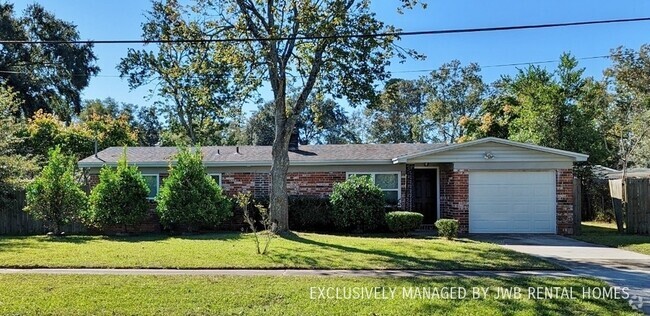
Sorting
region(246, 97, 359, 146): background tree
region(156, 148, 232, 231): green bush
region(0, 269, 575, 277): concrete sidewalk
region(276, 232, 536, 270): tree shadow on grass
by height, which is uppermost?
region(246, 97, 359, 146): background tree

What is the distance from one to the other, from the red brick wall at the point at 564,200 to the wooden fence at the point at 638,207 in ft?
5.25

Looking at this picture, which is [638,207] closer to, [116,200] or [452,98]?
[116,200]

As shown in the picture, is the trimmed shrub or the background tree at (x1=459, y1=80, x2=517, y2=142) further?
the background tree at (x1=459, y1=80, x2=517, y2=142)

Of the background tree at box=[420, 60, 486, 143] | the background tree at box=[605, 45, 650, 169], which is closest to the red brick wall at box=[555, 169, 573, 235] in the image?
the background tree at box=[605, 45, 650, 169]

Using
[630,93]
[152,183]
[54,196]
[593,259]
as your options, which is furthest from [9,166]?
[630,93]

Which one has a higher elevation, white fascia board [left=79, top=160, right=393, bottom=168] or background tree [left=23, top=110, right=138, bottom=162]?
background tree [left=23, top=110, right=138, bottom=162]

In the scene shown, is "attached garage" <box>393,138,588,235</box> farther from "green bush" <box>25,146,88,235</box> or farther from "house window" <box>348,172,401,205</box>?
"green bush" <box>25,146,88,235</box>

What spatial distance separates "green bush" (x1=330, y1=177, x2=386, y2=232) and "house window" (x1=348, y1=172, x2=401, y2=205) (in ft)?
5.59

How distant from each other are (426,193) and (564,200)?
4.73 meters

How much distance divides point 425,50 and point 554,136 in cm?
874

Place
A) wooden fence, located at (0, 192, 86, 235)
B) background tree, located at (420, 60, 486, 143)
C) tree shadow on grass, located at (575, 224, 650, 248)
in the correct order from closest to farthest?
tree shadow on grass, located at (575, 224, 650, 248) < wooden fence, located at (0, 192, 86, 235) < background tree, located at (420, 60, 486, 143)

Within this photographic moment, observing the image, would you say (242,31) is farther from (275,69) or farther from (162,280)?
(162,280)

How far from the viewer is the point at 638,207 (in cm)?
1453

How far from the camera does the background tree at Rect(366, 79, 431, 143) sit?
44875 mm
